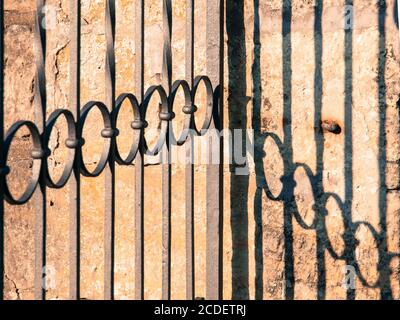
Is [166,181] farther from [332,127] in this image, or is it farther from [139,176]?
[332,127]

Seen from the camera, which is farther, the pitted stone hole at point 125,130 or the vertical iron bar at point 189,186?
the pitted stone hole at point 125,130

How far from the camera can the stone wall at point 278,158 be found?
2311 mm

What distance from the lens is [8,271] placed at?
2625 millimetres

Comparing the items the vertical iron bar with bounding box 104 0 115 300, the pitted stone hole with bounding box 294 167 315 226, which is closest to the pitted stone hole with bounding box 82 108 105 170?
the pitted stone hole with bounding box 294 167 315 226

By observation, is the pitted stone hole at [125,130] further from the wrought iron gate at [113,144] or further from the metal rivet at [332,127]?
the metal rivet at [332,127]

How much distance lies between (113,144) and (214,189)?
690 millimetres

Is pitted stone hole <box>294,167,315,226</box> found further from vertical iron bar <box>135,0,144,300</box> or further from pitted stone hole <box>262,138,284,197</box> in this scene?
vertical iron bar <box>135,0,144,300</box>

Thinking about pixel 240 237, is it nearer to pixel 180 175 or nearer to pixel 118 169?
pixel 180 175

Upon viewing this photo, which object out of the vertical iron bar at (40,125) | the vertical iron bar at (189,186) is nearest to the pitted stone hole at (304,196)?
the vertical iron bar at (189,186)

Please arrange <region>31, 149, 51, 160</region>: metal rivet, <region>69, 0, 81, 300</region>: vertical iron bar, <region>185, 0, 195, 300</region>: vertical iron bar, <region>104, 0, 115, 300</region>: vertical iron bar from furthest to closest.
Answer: <region>185, 0, 195, 300</region>: vertical iron bar → <region>104, 0, 115, 300</region>: vertical iron bar → <region>69, 0, 81, 300</region>: vertical iron bar → <region>31, 149, 51, 160</region>: metal rivet

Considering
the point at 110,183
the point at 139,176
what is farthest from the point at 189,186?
the point at 110,183

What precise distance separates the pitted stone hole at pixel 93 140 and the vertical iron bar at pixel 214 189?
1.41ft

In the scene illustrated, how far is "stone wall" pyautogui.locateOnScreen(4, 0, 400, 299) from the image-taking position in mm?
2311

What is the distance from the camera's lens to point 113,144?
5.60 feet
